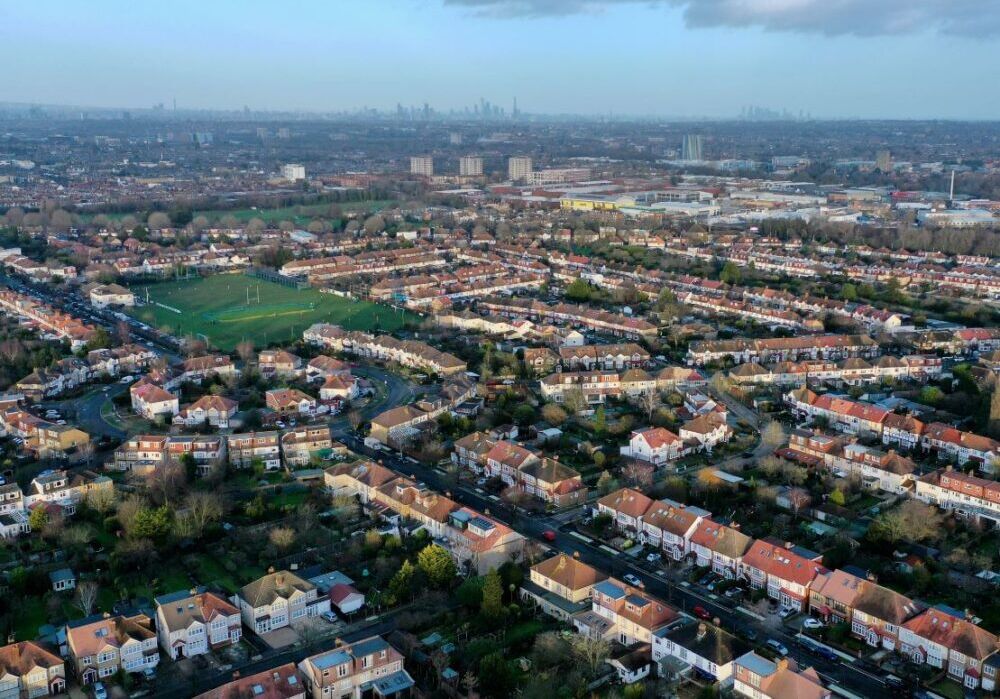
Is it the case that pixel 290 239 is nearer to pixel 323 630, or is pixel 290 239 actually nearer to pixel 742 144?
pixel 323 630

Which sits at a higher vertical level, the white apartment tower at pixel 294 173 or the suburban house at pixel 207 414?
the white apartment tower at pixel 294 173

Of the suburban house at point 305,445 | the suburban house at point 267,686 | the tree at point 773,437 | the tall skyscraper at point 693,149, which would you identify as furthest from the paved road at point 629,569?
the tall skyscraper at point 693,149

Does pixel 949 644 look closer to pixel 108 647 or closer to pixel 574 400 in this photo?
pixel 108 647

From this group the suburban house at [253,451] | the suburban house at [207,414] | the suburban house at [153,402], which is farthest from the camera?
the suburban house at [153,402]

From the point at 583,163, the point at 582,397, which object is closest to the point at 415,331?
the point at 582,397

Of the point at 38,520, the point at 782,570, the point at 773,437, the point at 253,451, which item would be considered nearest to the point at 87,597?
the point at 38,520

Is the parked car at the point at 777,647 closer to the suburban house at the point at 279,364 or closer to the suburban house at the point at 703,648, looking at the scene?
the suburban house at the point at 703,648

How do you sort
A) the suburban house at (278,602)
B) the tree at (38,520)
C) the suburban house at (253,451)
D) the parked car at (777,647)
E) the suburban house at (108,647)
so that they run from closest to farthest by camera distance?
the suburban house at (108,647)
the parked car at (777,647)
the suburban house at (278,602)
the tree at (38,520)
the suburban house at (253,451)

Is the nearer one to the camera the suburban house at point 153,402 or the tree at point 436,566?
the tree at point 436,566
